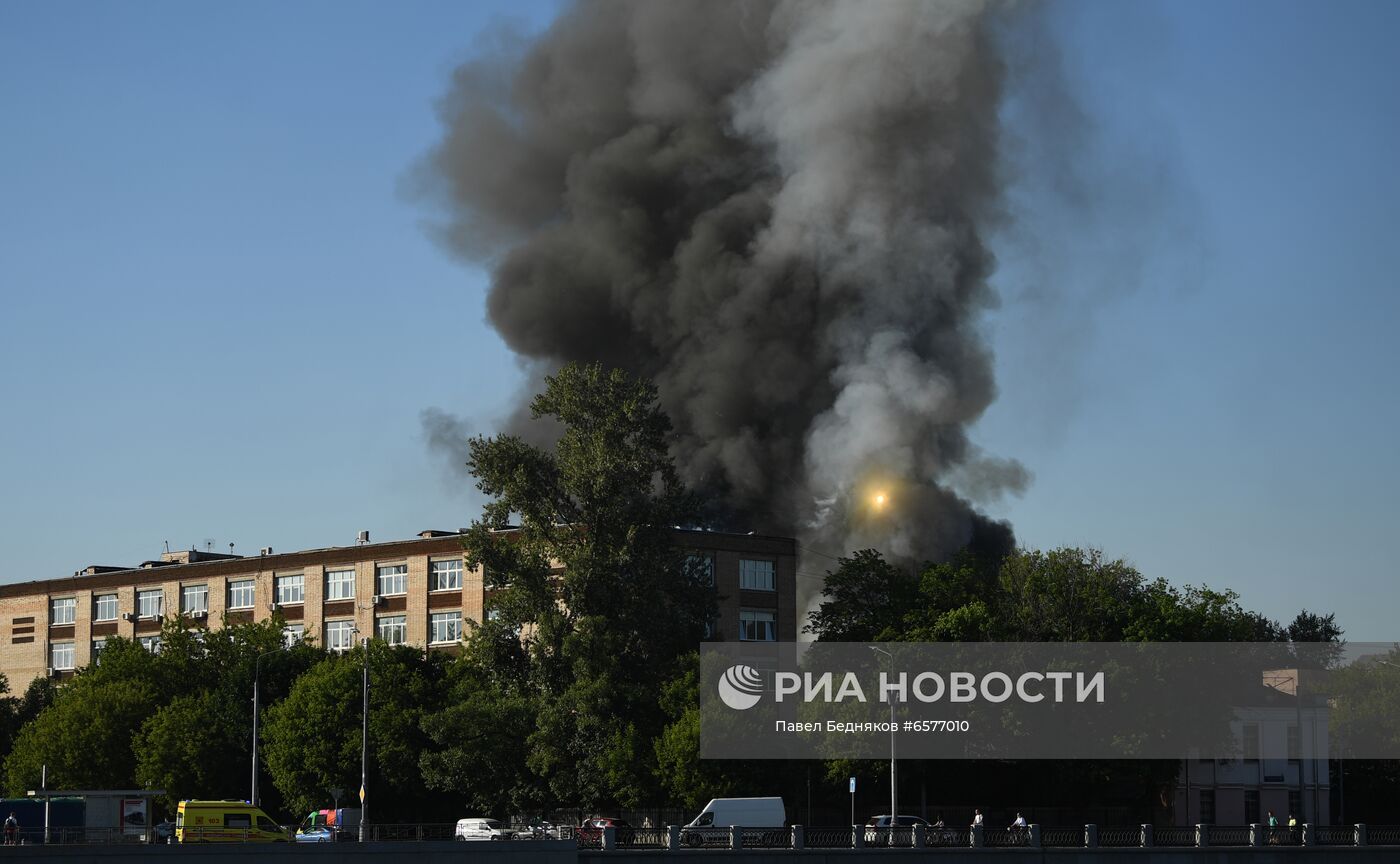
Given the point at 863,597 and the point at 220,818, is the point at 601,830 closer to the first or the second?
the point at 220,818

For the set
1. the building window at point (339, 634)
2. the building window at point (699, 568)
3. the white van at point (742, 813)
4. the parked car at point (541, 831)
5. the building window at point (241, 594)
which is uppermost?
the building window at point (699, 568)

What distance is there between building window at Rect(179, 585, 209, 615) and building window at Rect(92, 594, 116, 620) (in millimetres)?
6284

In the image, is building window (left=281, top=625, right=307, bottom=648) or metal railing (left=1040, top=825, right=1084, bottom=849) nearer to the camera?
metal railing (left=1040, top=825, right=1084, bottom=849)

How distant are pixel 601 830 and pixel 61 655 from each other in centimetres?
6247

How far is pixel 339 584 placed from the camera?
98.9 m

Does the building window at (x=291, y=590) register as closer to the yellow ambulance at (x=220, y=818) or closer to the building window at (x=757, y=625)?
the building window at (x=757, y=625)

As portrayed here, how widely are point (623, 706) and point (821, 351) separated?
3264cm

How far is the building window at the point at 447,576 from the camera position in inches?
3654

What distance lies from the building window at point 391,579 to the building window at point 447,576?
6.92 feet

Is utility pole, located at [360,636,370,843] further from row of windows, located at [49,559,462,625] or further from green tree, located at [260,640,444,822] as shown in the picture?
row of windows, located at [49,559,462,625]

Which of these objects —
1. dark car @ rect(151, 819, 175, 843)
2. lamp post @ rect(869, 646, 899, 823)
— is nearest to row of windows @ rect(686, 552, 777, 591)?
lamp post @ rect(869, 646, 899, 823)

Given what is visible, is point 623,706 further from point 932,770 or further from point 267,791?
point 267,791

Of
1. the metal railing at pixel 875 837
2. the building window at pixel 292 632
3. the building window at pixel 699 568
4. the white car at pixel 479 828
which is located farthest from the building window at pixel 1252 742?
the building window at pixel 292 632

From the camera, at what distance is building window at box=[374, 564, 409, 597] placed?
95438 mm
